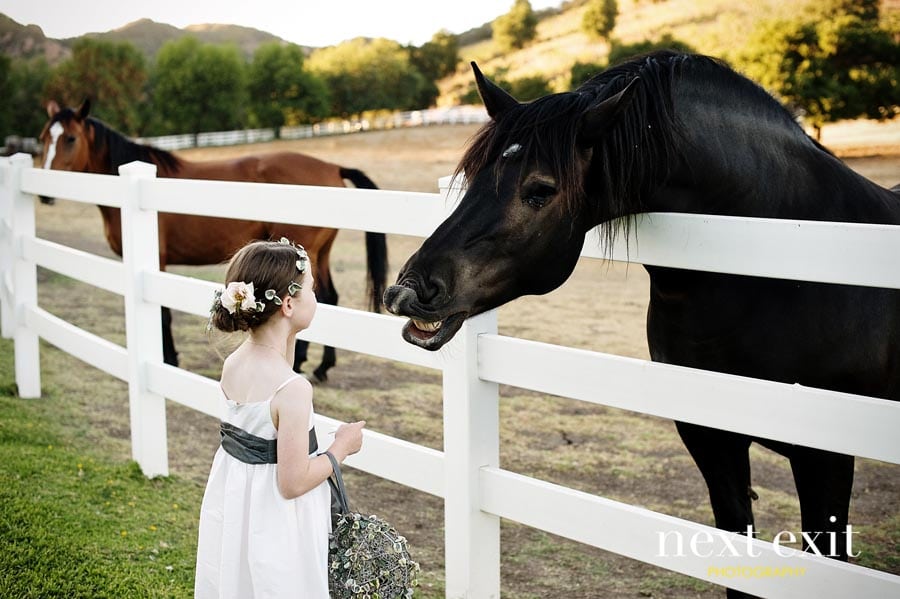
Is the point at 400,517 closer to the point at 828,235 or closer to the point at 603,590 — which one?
the point at 603,590

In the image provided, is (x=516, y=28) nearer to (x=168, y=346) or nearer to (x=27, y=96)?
(x=27, y=96)

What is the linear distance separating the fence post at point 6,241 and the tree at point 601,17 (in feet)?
148

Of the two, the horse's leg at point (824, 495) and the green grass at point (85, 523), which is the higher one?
the horse's leg at point (824, 495)

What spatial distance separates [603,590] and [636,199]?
1.91m

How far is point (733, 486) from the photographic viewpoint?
274cm

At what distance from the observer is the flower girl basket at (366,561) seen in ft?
7.13

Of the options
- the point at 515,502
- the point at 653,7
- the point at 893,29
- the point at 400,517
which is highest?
the point at 653,7

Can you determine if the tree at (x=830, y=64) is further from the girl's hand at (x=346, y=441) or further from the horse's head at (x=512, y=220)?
the girl's hand at (x=346, y=441)

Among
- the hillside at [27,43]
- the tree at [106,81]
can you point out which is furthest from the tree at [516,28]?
the hillside at [27,43]

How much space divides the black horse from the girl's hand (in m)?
0.30

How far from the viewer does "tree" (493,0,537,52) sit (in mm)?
57438

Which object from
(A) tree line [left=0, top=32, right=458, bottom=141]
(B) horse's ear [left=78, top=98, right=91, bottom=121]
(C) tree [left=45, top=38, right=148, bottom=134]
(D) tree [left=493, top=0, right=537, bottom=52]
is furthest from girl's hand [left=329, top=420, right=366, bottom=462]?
(D) tree [left=493, top=0, right=537, bottom=52]

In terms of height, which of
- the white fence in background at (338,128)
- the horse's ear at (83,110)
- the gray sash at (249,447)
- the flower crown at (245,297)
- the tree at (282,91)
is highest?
the tree at (282,91)

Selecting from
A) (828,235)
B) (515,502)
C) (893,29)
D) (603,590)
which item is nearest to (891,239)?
(828,235)
